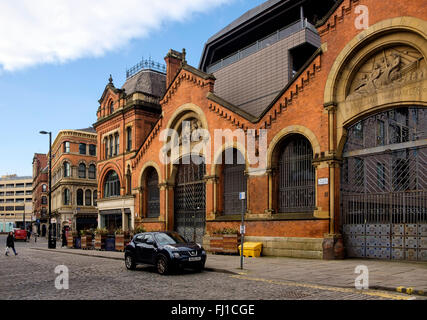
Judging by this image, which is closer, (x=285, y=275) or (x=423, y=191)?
(x=285, y=275)

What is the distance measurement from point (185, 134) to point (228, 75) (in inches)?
241

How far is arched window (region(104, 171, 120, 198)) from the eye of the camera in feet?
128

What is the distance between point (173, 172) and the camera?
93.2ft

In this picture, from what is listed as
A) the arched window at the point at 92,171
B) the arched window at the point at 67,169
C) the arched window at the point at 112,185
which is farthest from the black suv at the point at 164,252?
the arched window at the point at 92,171

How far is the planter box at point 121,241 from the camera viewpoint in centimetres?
2680

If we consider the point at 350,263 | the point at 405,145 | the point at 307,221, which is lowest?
the point at 350,263

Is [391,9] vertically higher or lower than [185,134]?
higher

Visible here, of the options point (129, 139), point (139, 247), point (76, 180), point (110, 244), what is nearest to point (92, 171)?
point (76, 180)

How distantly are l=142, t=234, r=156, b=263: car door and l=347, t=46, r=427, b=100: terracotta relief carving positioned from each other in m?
10.4

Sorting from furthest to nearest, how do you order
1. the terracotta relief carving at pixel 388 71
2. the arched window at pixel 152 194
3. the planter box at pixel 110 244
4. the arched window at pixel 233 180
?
the arched window at pixel 152 194
the planter box at pixel 110 244
the arched window at pixel 233 180
the terracotta relief carving at pixel 388 71

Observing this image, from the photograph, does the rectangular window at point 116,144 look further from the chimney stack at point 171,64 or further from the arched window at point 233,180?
the arched window at point 233,180

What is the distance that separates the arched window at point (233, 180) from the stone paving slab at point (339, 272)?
6.34m

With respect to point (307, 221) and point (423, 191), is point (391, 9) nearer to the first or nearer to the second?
point (423, 191)
